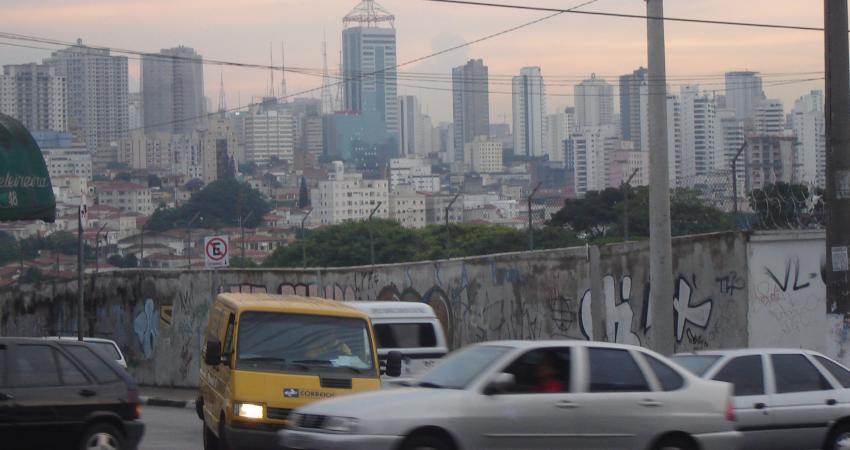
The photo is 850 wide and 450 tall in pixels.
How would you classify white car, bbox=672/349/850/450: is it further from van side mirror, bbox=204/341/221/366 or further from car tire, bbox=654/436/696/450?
van side mirror, bbox=204/341/221/366

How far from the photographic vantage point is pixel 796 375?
535 inches

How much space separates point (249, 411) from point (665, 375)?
421 centimetres

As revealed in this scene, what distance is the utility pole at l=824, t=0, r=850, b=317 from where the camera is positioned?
15.7m

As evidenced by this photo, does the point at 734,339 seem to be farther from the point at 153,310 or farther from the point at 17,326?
the point at 17,326

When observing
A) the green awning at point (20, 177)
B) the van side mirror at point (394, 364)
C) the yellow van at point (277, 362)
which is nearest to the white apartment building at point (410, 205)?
the green awning at point (20, 177)

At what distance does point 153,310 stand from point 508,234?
30001mm

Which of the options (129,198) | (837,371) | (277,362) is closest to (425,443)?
(277,362)

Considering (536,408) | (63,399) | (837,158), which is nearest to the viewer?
(536,408)

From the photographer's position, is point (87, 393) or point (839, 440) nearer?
point (87, 393)

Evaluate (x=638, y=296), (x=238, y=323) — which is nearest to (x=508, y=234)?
(x=638, y=296)

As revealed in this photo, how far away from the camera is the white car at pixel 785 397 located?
1321 cm

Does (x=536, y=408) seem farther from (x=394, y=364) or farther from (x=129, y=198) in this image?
(x=129, y=198)

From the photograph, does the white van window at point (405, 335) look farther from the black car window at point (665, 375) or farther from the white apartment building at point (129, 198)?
the white apartment building at point (129, 198)

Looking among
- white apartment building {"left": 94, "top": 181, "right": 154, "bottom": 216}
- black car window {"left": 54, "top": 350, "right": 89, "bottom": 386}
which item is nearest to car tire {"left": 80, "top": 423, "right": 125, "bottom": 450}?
black car window {"left": 54, "top": 350, "right": 89, "bottom": 386}
